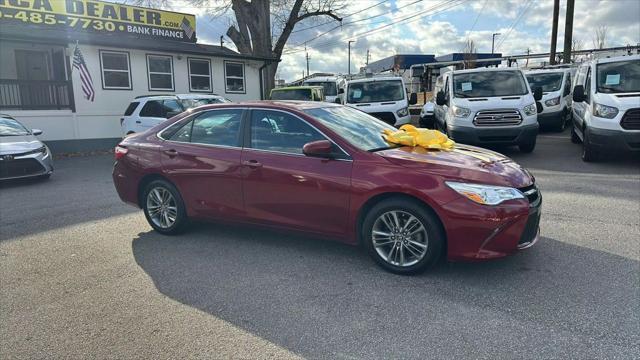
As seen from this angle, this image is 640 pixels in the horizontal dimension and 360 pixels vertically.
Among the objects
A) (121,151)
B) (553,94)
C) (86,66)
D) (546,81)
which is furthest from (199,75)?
(121,151)

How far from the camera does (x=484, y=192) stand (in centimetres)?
380

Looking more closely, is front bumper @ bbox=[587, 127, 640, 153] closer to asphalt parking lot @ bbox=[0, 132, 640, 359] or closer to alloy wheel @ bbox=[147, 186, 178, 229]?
asphalt parking lot @ bbox=[0, 132, 640, 359]

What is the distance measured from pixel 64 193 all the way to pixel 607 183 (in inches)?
378

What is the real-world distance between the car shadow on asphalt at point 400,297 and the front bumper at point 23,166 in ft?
19.5

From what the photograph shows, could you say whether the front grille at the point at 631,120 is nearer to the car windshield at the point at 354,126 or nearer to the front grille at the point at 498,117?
the front grille at the point at 498,117

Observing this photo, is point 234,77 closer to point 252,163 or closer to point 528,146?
point 528,146

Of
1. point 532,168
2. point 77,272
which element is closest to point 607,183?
point 532,168

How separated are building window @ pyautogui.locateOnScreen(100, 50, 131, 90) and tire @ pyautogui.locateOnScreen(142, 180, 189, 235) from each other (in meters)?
12.6

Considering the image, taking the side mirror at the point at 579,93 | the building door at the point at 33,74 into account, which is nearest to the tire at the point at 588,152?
the side mirror at the point at 579,93

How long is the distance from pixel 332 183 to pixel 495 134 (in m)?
7.13

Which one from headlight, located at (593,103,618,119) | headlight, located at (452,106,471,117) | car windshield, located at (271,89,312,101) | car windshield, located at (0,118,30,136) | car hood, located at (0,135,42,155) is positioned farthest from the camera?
car windshield, located at (271,89,312,101)

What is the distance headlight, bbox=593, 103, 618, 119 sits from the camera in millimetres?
8844

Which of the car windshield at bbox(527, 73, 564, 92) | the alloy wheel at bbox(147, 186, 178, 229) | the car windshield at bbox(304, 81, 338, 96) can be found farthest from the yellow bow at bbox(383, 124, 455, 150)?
the car windshield at bbox(304, 81, 338, 96)

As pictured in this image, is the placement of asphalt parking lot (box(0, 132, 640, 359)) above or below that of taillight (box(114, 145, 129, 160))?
below
